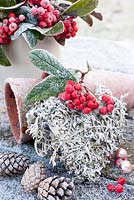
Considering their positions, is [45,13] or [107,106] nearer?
[107,106]

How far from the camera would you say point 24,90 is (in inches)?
39.7

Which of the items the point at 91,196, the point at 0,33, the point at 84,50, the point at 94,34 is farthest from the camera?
the point at 94,34

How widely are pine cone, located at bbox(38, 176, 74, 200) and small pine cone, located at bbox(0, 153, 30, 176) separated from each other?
0.28 ft

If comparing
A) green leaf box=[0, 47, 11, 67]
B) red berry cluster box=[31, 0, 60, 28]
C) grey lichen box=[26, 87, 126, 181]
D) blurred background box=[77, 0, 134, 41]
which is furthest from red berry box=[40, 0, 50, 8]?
blurred background box=[77, 0, 134, 41]

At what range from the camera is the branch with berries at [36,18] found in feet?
3.54

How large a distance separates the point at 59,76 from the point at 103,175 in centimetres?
22

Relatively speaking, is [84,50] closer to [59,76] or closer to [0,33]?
[0,33]

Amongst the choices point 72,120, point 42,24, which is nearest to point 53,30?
point 42,24

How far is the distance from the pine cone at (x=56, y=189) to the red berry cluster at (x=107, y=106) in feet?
0.48

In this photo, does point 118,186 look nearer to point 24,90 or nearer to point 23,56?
point 24,90

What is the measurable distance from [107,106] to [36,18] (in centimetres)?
30

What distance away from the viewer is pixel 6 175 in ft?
3.13

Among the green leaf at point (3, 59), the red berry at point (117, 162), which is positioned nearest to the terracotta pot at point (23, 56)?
the green leaf at point (3, 59)

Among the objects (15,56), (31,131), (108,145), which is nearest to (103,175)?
(108,145)
